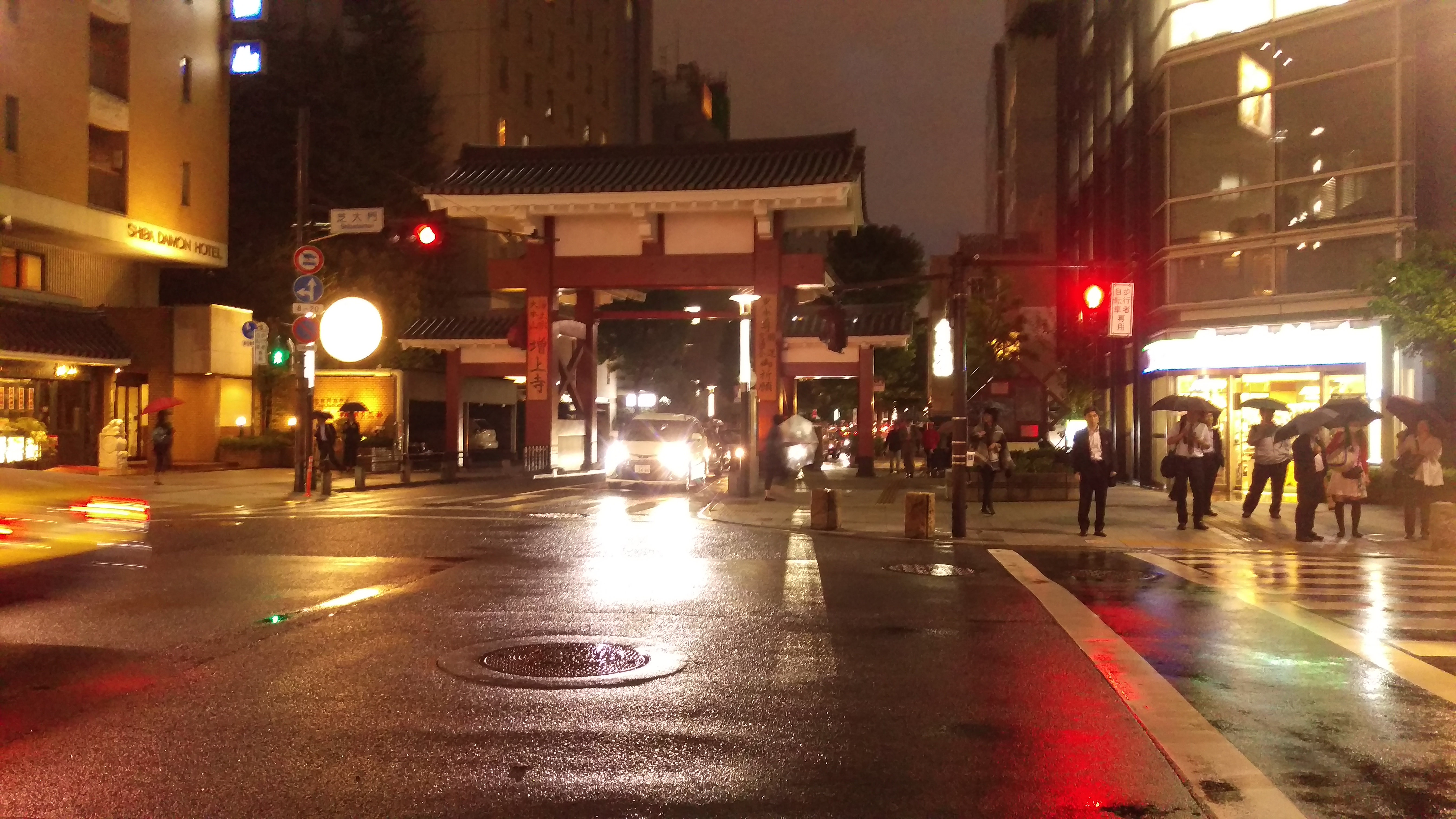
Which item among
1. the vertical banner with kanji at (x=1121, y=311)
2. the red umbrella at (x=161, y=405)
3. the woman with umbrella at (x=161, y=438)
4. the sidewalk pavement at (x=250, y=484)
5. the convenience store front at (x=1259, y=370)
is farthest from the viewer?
the red umbrella at (x=161, y=405)

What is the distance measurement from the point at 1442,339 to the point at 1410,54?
20.1ft

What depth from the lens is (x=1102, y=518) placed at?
1712 centimetres

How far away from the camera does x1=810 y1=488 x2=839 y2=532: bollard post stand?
17.9 m

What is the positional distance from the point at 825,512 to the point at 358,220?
1136cm

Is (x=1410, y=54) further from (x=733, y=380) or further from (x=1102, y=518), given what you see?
(x=733, y=380)

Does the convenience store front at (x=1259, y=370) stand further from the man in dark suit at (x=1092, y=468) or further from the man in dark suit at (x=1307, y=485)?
the man in dark suit at (x=1092, y=468)

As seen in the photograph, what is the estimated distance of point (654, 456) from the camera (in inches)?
1029

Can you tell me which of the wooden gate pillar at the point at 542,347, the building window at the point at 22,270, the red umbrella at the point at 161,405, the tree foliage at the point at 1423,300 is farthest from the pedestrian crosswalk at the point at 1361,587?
the building window at the point at 22,270

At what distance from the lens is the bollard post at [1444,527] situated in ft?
50.2

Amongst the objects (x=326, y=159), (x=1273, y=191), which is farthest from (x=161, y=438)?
(x=1273, y=191)

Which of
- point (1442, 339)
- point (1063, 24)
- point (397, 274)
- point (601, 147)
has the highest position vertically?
point (1063, 24)

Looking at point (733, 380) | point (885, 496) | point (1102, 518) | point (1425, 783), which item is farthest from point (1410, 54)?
point (733, 380)

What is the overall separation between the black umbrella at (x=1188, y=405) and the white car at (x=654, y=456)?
10730mm

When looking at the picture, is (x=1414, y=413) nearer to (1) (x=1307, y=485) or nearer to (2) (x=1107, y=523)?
(1) (x=1307, y=485)
